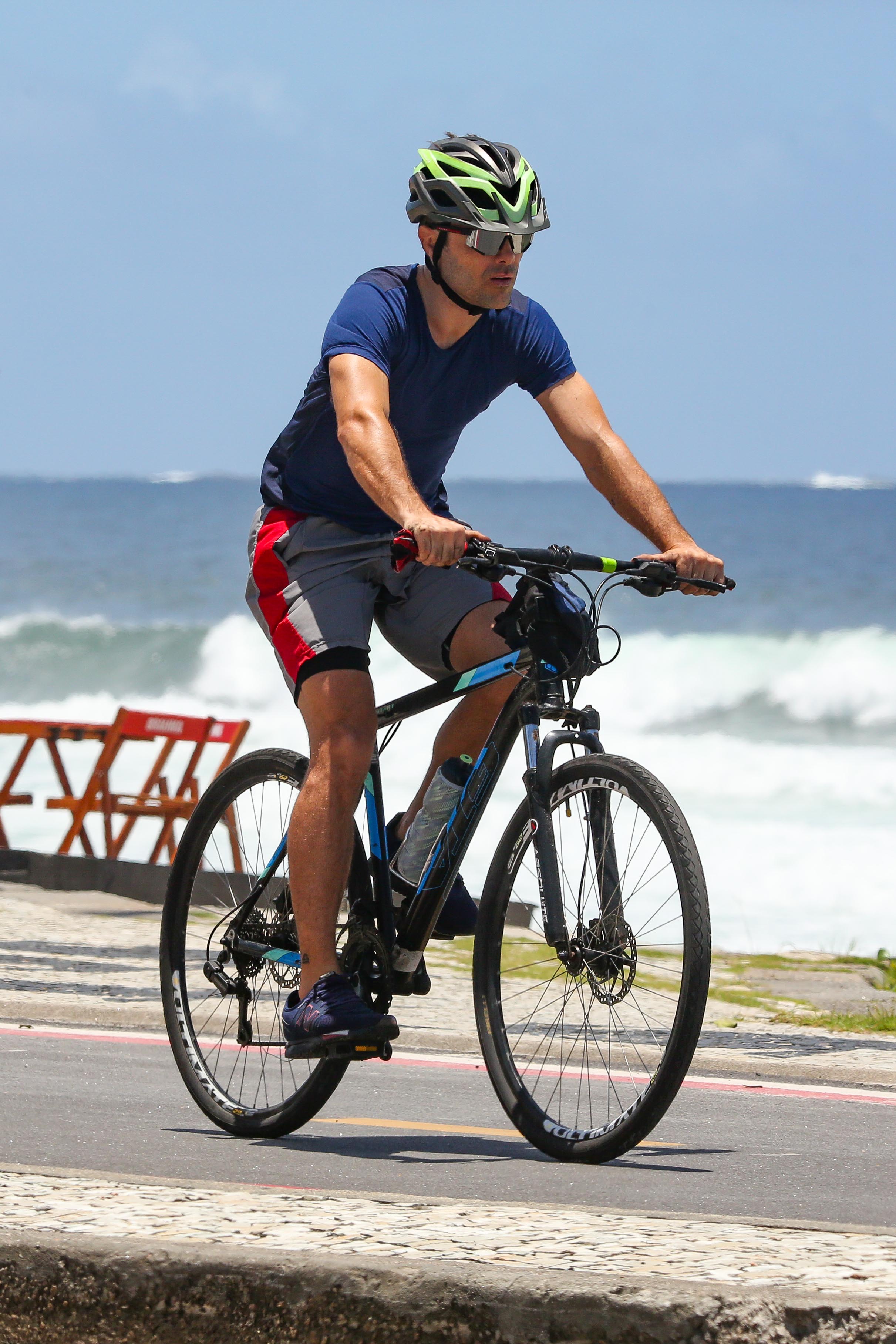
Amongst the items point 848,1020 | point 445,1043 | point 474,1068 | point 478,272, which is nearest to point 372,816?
point 478,272

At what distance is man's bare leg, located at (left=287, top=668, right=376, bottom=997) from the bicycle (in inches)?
3.3

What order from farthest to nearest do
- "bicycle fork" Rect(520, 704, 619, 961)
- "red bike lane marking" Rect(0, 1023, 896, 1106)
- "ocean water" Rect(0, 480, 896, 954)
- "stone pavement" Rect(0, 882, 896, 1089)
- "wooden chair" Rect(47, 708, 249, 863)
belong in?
"ocean water" Rect(0, 480, 896, 954)
"wooden chair" Rect(47, 708, 249, 863)
"stone pavement" Rect(0, 882, 896, 1089)
"red bike lane marking" Rect(0, 1023, 896, 1106)
"bicycle fork" Rect(520, 704, 619, 961)

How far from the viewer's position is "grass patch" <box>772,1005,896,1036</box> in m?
8.22

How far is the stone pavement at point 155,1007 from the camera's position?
283 inches

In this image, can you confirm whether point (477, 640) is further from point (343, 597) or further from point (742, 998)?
point (742, 998)

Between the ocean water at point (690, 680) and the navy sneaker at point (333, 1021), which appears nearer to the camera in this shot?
the navy sneaker at point (333, 1021)

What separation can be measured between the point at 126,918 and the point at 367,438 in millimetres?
8050

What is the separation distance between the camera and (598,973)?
14.6 ft

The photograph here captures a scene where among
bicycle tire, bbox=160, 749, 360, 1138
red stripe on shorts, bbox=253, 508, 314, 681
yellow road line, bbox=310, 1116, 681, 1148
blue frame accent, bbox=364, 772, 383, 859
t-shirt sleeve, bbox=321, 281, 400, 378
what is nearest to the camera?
t-shirt sleeve, bbox=321, 281, 400, 378

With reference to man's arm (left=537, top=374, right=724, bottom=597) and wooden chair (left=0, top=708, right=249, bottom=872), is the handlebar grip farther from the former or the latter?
wooden chair (left=0, top=708, right=249, bottom=872)

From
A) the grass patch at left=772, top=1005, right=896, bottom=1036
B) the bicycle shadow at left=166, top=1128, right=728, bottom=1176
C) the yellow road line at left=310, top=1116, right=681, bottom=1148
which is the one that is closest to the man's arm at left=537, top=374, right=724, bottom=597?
the bicycle shadow at left=166, top=1128, right=728, bottom=1176

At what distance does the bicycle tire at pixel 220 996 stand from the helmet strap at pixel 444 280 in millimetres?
1180

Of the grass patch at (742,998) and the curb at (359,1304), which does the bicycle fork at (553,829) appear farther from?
the grass patch at (742,998)

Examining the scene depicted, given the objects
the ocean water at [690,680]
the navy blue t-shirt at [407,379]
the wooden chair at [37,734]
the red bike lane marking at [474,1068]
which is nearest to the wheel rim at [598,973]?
the navy blue t-shirt at [407,379]
